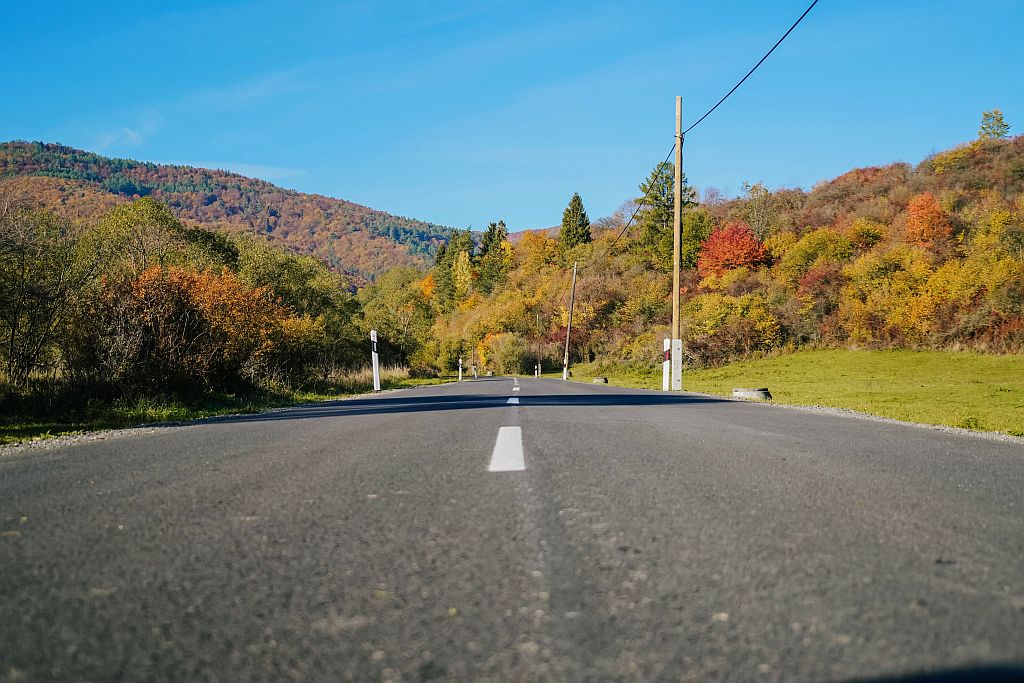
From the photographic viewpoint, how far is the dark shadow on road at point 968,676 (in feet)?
4.57

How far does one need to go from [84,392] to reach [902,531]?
40.6 ft

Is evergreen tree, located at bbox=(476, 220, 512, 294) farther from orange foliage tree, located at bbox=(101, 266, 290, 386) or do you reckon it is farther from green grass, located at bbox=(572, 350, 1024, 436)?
orange foliage tree, located at bbox=(101, 266, 290, 386)

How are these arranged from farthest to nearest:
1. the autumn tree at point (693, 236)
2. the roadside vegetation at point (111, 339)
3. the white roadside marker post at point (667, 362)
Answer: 1. the autumn tree at point (693, 236)
2. the white roadside marker post at point (667, 362)
3. the roadside vegetation at point (111, 339)

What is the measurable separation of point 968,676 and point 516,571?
1179mm

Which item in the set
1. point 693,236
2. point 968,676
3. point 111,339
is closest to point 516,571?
point 968,676

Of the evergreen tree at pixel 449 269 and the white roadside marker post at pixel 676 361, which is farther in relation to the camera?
the evergreen tree at pixel 449 269

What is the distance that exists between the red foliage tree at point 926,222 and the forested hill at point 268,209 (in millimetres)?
101978

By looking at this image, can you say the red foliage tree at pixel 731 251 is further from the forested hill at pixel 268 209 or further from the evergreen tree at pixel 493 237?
the forested hill at pixel 268 209

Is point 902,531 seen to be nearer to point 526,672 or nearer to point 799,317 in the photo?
point 526,672

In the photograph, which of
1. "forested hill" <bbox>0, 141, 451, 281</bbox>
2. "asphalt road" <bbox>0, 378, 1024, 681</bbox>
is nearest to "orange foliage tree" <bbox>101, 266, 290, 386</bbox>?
"asphalt road" <bbox>0, 378, 1024, 681</bbox>

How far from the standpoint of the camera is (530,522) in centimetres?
276

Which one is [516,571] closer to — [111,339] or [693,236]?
→ [111,339]

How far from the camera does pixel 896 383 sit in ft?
79.6

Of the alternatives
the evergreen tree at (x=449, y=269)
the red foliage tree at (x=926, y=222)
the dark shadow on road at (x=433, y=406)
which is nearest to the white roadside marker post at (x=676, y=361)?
the dark shadow on road at (x=433, y=406)
